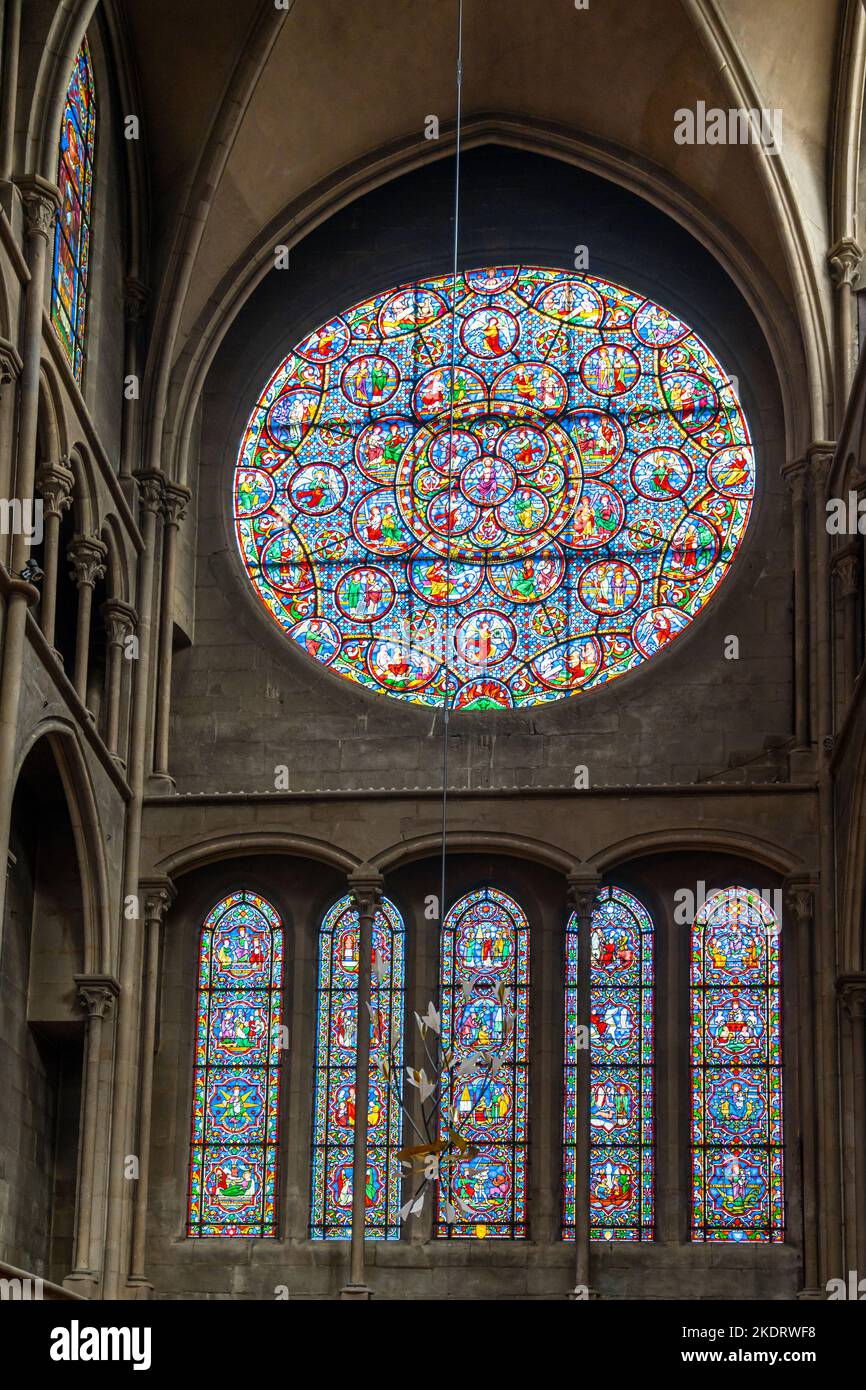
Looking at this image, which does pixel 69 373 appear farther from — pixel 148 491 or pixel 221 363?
pixel 221 363

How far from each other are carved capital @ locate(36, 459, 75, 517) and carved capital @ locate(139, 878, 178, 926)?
3.67 meters

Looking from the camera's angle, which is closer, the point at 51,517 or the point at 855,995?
the point at 51,517

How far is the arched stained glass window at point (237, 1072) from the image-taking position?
21469mm

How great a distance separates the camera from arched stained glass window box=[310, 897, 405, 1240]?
21.4m

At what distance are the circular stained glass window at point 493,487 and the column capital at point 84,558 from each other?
9.93 feet

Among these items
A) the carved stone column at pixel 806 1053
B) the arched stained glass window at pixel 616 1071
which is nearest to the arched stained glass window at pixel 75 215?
the arched stained glass window at pixel 616 1071

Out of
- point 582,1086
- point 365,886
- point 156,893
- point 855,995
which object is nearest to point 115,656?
point 156,893

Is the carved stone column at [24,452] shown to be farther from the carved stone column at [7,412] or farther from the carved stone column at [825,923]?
the carved stone column at [825,923]

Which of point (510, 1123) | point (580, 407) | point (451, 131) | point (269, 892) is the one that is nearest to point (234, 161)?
point (451, 131)

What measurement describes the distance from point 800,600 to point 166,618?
18.0ft

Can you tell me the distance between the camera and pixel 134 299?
901 inches

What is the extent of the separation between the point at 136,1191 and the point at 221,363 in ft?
26.4

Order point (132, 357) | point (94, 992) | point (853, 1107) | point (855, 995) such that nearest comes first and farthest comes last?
point (853, 1107) < point (855, 995) < point (94, 992) < point (132, 357)

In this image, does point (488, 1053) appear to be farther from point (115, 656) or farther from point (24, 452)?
point (24, 452)
